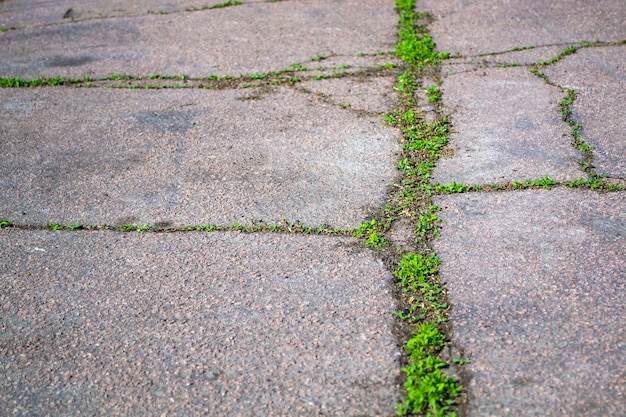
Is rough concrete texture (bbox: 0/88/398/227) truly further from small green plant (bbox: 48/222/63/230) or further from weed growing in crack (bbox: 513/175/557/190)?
weed growing in crack (bbox: 513/175/557/190)

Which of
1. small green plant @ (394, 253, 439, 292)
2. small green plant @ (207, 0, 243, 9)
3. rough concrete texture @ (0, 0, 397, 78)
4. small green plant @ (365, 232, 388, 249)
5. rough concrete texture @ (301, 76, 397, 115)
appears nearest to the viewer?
small green plant @ (394, 253, 439, 292)

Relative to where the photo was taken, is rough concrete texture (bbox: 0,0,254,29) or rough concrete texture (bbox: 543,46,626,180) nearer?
rough concrete texture (bbox: 543,46,626,180)

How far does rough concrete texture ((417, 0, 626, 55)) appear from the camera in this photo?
5.76 m

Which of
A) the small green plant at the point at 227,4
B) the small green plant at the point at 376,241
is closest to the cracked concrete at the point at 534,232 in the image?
the small green plant at the point at 376,241

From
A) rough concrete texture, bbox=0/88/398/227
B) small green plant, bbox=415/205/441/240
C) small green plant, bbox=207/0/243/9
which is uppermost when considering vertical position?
small green plant, bbox=207/0/243/9

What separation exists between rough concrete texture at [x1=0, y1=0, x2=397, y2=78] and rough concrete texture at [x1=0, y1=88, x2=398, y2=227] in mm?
510

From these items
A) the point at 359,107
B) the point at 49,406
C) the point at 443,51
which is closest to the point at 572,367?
the point at 49,406

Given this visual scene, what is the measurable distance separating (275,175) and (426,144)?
0.96m

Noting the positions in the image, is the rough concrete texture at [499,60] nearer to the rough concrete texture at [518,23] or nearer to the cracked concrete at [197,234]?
the rough concrete texture at [518,23]

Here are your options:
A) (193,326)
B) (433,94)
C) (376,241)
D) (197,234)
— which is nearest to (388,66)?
(433,94)

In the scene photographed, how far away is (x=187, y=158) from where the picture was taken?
4223 millimetres

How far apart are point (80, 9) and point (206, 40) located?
73.9 inches

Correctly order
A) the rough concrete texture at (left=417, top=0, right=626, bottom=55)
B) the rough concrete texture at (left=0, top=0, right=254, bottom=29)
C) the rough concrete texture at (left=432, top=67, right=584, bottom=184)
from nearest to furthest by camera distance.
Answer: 1. the rough concrete texture at (left=432, top=67, right=584, bottom=184)
2. the rough concrete texture at (left=417, top=0, right=626, bottom=55)
3. the rough concrete texture at (left=0, top=0, right=254, bottom=29)

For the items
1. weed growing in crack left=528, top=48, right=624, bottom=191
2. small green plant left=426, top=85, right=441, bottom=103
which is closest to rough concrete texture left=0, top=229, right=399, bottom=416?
weed growing in crack left=528, top=48, right=624, bottom=191
